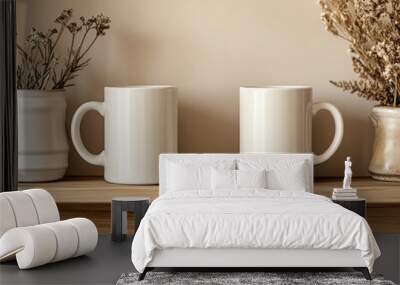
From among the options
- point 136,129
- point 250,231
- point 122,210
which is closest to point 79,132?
point 136,129

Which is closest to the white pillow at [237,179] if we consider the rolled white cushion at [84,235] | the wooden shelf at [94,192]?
the wooden shelf at [94,192]

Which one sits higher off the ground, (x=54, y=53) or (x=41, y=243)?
(x=54, y=53)

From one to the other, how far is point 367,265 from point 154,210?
3.17 feet

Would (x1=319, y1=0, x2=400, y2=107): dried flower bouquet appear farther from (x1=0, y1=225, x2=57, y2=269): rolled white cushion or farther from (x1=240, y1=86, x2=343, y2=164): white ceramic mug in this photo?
(x1=0, y1=225, x2=57, y2=269): rolled white cushion

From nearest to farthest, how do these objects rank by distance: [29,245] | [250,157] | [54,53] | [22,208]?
[29,245], [22,208], [250,157], [54,53]

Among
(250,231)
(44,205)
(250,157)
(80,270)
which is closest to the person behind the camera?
(250,231)

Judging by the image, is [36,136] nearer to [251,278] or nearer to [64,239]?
[64,239]

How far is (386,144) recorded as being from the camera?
504 centimetres

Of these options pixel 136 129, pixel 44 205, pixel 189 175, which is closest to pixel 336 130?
pixel 189 175

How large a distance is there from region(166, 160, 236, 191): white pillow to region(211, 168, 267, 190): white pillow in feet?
0.20

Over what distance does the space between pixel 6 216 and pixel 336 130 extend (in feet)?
6.29

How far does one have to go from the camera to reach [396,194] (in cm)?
487

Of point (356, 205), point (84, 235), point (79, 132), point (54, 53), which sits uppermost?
point (54, 53)

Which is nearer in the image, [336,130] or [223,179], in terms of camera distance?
[223,179]
